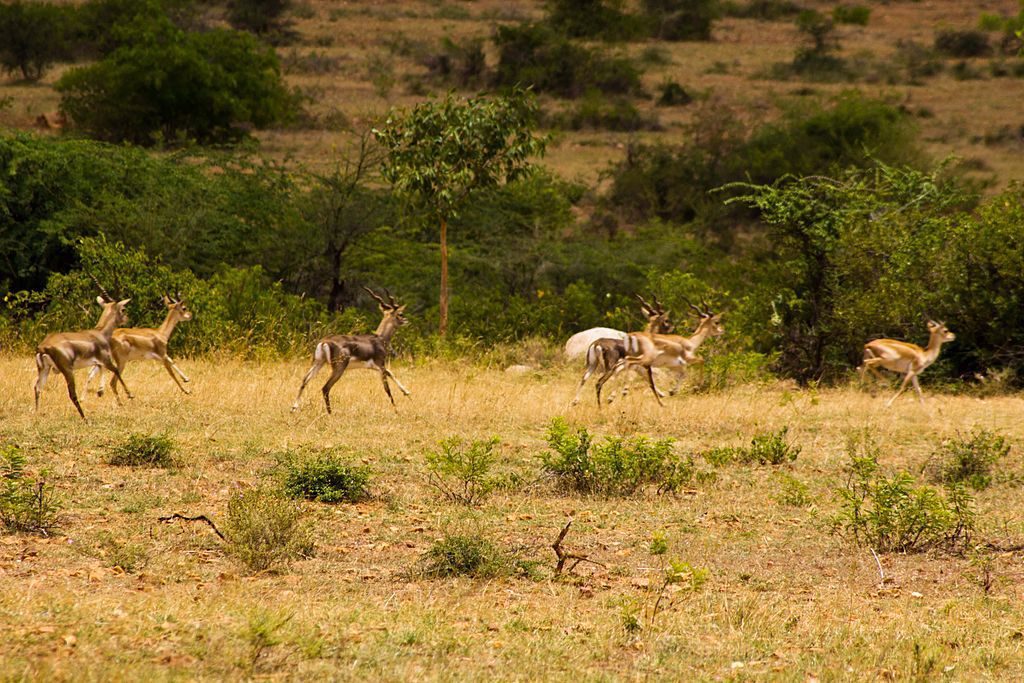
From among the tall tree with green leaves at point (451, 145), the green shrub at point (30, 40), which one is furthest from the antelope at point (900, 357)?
the green shrub at point (30, 40)

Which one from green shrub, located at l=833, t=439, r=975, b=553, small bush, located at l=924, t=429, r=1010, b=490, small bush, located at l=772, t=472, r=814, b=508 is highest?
green shrub, located at l=833, t=439, r=975, b=553

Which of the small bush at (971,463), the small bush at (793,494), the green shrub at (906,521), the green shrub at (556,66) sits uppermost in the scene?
the green shrub at (906,521)

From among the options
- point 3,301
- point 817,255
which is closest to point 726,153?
point 817,255

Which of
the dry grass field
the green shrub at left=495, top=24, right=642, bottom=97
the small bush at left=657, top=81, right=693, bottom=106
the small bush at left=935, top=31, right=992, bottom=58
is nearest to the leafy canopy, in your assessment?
the dry grass field

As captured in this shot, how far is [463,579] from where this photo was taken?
7254mm

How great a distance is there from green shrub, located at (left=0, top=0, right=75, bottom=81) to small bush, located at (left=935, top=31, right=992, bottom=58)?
129 ft

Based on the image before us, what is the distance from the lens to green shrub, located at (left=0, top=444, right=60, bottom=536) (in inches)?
309

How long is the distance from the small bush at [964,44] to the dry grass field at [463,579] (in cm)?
5366

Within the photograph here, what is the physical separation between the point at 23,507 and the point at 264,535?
1600mm

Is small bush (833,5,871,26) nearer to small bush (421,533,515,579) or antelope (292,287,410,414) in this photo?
antelope (292,287,410,414)

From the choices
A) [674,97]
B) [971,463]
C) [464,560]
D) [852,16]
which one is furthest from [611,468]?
[852,16]

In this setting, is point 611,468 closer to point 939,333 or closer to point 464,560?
point 464,560

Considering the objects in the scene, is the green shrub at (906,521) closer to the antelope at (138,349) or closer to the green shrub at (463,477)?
the green shrub at (463,477)

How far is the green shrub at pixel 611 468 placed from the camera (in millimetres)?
9773
